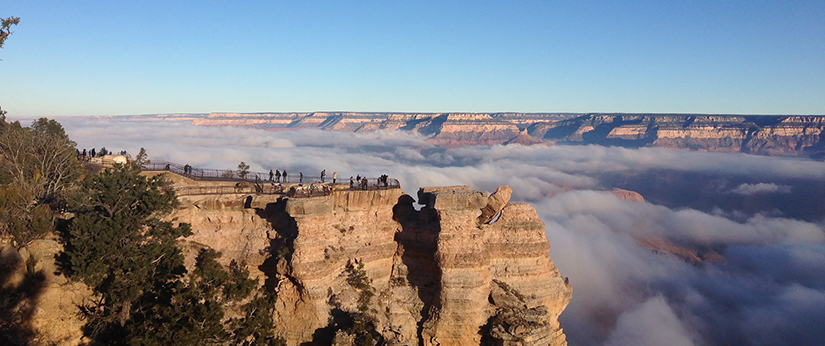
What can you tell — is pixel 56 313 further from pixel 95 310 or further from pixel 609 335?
pixel 609 335

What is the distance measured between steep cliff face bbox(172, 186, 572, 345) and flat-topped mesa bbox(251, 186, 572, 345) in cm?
7

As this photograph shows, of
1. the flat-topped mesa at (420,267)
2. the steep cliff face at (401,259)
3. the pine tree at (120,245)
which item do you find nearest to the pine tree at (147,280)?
the pine tree at (120,245)

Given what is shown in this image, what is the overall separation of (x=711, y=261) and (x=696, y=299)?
205 feet

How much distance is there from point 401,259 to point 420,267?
4.75 feet

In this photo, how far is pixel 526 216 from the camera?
110 ft

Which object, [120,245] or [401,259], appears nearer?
[120,245]

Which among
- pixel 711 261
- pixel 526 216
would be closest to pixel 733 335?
pixel 711 261

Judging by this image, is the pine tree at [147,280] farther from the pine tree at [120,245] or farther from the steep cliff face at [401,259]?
the steep cliff face at [401,259]

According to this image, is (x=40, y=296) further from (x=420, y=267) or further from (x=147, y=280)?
(x=420, y=267)

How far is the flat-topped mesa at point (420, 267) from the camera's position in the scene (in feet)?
95.1

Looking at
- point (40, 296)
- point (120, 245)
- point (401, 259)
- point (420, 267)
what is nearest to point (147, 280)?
point (120, 245)

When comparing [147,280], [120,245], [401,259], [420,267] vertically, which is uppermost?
[120,245]

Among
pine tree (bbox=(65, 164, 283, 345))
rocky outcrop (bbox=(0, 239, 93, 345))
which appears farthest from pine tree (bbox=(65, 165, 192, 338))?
rocky outcrop (bbox=(0, 239, 93, 345))

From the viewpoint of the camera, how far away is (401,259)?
109 feet
